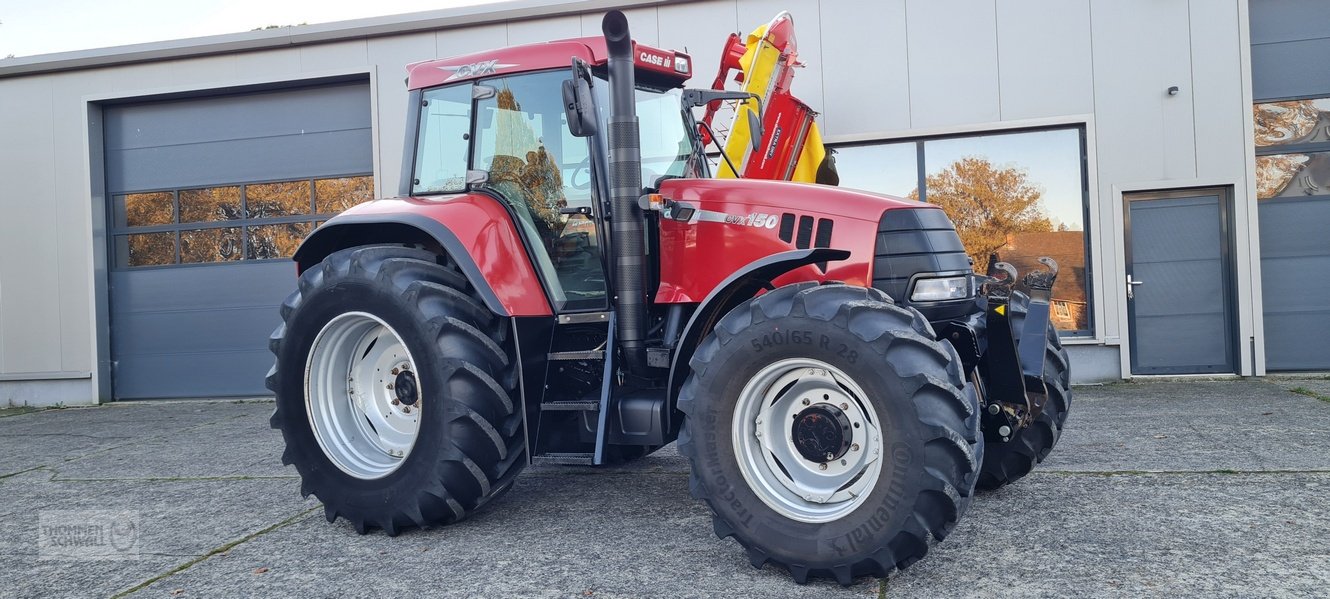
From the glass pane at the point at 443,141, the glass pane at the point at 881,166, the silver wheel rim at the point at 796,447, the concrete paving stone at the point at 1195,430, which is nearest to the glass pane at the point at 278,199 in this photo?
the glass pane at the point at 881,166

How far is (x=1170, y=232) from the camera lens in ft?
32.0

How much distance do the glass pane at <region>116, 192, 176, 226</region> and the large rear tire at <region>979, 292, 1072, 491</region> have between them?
10690 mm

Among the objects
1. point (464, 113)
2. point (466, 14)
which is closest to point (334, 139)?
point (466, 14)

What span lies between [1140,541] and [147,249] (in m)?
11.8

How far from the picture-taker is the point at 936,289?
4.01 metres

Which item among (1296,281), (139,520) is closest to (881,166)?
(1296,281)

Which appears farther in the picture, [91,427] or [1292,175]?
[1292,175]

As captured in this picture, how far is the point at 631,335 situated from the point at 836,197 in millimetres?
1102

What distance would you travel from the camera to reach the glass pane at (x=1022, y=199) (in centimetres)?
982

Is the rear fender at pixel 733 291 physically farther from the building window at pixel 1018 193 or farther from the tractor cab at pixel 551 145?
the building window at pixel 1018 193

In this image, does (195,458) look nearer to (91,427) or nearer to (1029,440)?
(91,427)

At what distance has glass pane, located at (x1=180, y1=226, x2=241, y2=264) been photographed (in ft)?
37.9

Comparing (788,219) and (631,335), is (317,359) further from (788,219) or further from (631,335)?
(788,219)

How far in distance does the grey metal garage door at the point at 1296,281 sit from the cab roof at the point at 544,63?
779 cm
